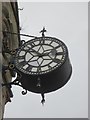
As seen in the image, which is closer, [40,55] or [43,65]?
[43,65]

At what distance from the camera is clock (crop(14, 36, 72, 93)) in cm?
702

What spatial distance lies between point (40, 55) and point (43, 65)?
297 mm

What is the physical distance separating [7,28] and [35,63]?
4.49 meters

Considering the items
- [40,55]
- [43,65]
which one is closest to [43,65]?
[43,65]

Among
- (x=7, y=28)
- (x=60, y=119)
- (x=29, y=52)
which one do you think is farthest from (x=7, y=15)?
(x=60, y=119)

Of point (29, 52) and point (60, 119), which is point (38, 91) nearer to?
point (29, 52)

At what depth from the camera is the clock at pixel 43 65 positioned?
7016mm

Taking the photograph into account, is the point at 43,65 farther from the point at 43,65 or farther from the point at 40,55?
the point at 40,55

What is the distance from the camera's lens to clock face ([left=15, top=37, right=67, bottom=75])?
7113mm

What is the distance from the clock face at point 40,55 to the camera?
7.11m

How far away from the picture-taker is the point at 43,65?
7164 millimetres

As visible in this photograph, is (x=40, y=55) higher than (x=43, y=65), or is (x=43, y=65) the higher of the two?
(x=40, y=55)

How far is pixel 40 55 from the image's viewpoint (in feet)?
24.3

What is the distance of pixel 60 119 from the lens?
17.0 metres
